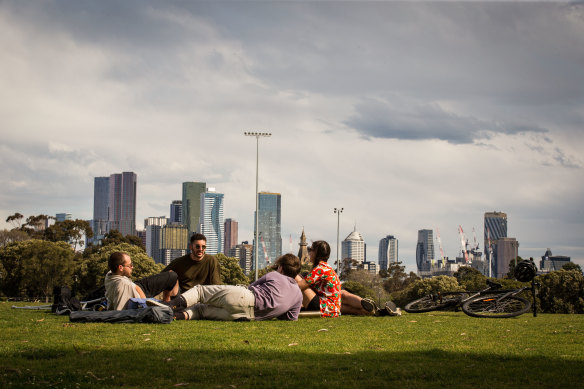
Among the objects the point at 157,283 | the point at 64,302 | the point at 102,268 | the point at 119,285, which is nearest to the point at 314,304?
the point at 157,283

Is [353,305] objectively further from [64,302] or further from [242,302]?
[64,302]

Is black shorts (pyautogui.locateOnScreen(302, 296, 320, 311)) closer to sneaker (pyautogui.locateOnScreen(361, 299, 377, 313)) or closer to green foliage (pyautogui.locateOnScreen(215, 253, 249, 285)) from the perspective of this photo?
sneaker (pyautogui.locateOnScreen(361, 299, 377, 313))

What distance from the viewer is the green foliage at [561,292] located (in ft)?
134

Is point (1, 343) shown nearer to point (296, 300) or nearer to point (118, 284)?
point (118, 284)

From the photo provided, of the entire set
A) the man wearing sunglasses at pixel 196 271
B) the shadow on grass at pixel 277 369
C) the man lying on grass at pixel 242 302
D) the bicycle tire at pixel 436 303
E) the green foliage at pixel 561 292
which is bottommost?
the green foliage at pixel 561 292

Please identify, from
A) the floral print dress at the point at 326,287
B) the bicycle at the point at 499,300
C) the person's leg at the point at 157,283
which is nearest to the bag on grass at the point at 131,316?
the person's leg at the point at 157,283

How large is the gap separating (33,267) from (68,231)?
36.2 metres

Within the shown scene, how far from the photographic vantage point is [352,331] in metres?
8.60

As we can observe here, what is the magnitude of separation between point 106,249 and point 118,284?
56268mm

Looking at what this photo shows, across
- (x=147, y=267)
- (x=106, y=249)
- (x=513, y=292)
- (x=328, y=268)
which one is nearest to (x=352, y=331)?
(x=328, y=268)

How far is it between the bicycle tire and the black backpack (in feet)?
25.6

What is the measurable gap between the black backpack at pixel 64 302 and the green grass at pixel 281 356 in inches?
101

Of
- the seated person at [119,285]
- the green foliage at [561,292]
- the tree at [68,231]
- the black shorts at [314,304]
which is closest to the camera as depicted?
the seated person at [119,285]

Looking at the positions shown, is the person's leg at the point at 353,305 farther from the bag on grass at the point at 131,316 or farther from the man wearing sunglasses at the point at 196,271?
the bag on grass at the point at 131,316
